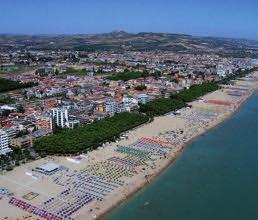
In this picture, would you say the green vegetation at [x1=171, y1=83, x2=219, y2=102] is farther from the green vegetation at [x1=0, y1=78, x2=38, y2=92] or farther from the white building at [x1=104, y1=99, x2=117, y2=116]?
the green vegetation at [x1=0, y1=78, x2=38, y2=92]

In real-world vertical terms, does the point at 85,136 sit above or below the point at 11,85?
above

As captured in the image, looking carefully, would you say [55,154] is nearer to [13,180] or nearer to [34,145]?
[34,145]

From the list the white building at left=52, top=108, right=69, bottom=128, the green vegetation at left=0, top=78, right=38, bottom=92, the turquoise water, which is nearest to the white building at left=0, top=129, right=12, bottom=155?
the white building at left=52, top=108, right=69, bottom=128

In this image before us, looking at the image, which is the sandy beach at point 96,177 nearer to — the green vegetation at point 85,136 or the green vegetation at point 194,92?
the green vegetation at point 85,136

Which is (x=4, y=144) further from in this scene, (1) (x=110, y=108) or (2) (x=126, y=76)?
(2) (x=126, y=76)

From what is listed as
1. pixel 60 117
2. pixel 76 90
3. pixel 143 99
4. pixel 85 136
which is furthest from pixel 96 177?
pixel 76 90

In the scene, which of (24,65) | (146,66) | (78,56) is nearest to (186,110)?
(146,66)
